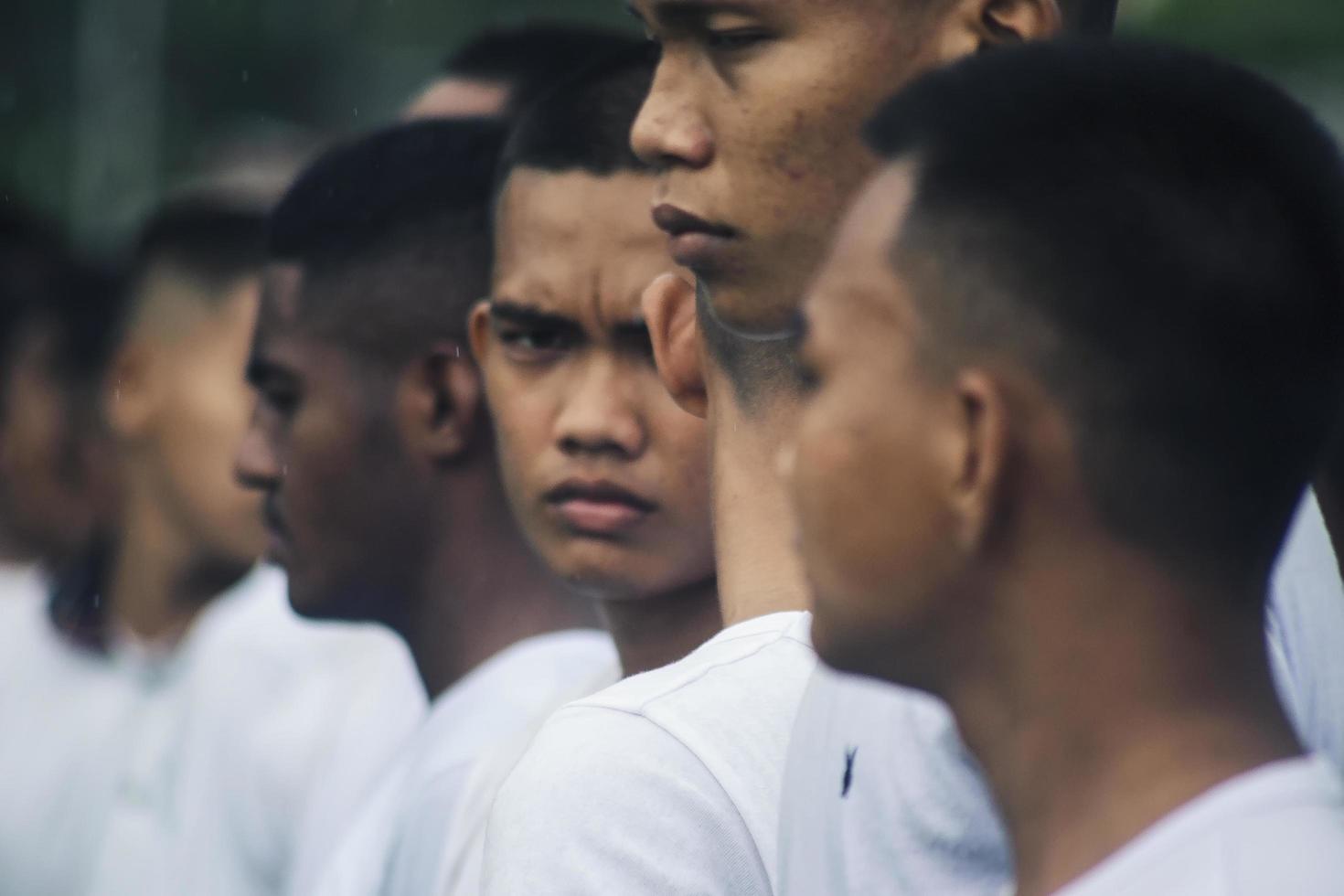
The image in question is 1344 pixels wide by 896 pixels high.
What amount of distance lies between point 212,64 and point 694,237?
21.0m

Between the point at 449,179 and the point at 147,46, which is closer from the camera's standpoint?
the point at 449,179

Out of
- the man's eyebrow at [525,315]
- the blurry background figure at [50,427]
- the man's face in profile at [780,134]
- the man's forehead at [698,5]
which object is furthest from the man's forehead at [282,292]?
the blurry background figure at [50,427]

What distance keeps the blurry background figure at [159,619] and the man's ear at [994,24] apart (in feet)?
11.5

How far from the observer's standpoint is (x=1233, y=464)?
1.67m

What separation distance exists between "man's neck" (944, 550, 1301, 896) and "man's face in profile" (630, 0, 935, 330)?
801 mm

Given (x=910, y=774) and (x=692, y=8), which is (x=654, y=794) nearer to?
(x=910, y=774)

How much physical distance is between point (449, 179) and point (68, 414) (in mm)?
4522

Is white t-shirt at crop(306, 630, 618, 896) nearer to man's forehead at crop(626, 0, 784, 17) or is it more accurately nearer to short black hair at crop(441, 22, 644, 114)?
man's forehead at crop(626, 0, 784, 17)

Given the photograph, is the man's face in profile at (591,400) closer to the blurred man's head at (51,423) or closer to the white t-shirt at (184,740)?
the white t-shirt at (184,740)

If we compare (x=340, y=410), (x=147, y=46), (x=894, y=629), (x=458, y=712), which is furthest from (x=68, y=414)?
(x=147, y=46)

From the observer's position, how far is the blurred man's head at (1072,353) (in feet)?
5.39

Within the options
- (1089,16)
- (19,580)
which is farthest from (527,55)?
(19,580)

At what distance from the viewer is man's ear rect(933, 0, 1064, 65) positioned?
7.89 ft

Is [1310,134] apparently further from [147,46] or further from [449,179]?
[147,46]
